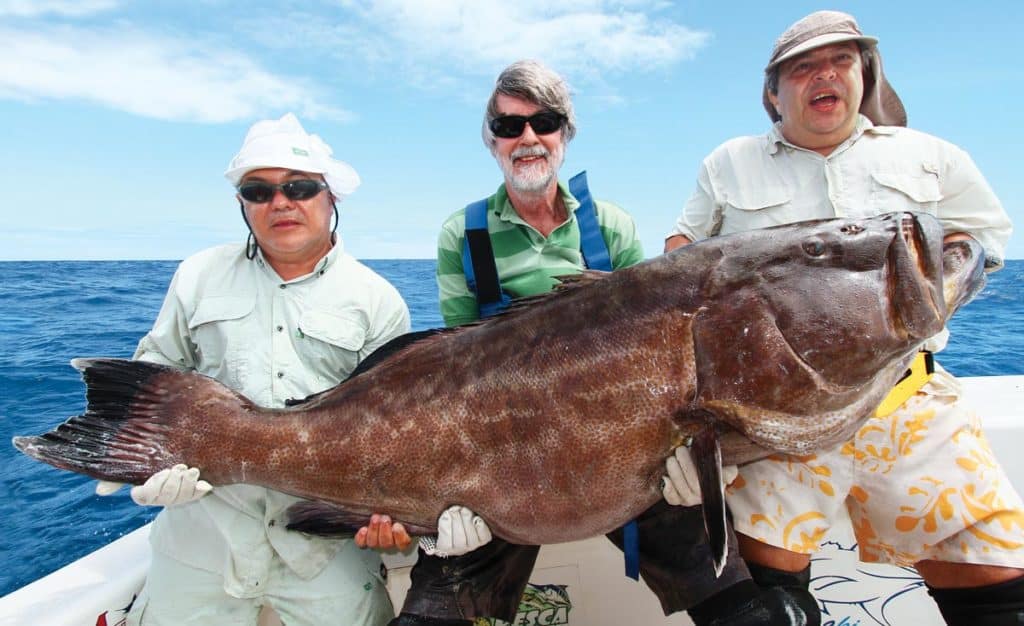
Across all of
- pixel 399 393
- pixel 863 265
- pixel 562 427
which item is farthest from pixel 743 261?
pixel 399 393

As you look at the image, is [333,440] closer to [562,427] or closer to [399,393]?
[399,393]

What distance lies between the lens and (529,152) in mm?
3205

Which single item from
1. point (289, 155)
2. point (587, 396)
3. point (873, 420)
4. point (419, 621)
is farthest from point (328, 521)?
point (873, 420)

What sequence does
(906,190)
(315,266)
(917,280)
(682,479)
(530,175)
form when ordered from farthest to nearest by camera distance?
(530,175), (315,266), (906,190), (682,479), (917,280)

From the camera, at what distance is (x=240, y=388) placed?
9.30 feet

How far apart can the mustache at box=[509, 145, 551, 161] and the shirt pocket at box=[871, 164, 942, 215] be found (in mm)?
1485

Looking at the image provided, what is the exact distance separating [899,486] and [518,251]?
1900mm

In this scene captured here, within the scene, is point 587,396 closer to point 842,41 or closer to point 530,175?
point 530,175

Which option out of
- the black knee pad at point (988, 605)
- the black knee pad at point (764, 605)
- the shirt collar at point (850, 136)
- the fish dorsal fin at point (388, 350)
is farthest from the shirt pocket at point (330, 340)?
the black knee pad at point (988, 605)

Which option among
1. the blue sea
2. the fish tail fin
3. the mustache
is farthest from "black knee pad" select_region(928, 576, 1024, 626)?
the blue sea

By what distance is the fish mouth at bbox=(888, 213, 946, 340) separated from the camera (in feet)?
6.07

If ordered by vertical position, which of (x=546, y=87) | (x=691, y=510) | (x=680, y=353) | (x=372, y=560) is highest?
(x=546, y=87)

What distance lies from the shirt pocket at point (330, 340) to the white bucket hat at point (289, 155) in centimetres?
63

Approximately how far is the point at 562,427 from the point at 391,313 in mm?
1268
